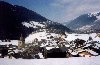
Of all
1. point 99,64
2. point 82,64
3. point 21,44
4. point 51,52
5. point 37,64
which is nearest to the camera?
point 99,64

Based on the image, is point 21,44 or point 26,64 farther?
point 21,44

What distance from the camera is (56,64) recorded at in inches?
899

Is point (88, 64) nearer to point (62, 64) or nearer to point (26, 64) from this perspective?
point (62, 64)

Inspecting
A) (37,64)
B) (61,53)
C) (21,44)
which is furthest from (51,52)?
(21,44)

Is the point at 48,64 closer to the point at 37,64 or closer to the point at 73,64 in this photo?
the point at 37,64

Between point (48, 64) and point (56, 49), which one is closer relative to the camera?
point (48, 64)

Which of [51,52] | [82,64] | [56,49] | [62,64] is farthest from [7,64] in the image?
[56,49]

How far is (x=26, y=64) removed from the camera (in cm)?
2292

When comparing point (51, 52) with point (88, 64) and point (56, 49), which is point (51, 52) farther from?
point (88, 64)

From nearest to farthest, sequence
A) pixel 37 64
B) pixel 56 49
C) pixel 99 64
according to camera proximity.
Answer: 1. pixel 99 64
2. pixel 37 64
3. pixel 56 49

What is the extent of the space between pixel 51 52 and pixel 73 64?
20940 mm

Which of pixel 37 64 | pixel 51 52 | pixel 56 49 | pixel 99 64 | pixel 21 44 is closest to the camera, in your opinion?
pixel 99 64

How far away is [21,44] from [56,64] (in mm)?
83752

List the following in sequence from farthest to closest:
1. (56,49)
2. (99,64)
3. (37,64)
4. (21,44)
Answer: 1. (21,44)
2. (56,49)
3. (37,64)
4. (99,64)
